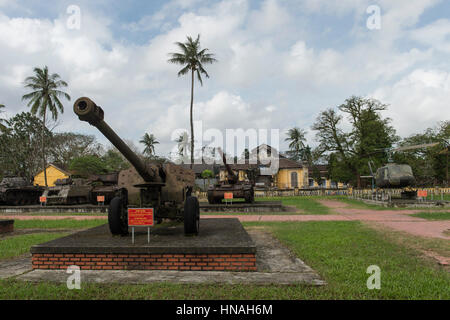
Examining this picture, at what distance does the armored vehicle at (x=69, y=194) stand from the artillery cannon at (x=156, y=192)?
14.4 metres

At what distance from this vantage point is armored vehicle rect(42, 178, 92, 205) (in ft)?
65.9

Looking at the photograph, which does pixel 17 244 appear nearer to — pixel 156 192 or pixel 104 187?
pixel 156 192

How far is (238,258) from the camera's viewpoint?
4965 mm

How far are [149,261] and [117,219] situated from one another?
5.31 feet

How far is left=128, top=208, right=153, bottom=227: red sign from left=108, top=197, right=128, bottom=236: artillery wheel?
948mm

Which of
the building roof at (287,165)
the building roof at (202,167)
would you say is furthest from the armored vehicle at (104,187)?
the building roof at (287,165)

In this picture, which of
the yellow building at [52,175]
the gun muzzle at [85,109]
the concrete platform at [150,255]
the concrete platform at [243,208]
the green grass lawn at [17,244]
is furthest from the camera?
the yellow building at [52,175]

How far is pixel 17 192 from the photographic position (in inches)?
872

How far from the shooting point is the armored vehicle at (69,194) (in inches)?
791

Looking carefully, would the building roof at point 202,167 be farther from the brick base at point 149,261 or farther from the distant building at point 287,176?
the brick base at point 149,261

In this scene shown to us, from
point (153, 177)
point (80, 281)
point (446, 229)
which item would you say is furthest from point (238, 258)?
point (446, 229)

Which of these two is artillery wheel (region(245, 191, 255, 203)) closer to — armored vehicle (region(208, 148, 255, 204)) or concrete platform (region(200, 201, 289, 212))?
armored vehicle (region(208, 148, 255, 204))

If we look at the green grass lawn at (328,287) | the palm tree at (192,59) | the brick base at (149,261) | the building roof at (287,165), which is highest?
the palm tree at (192,59)
